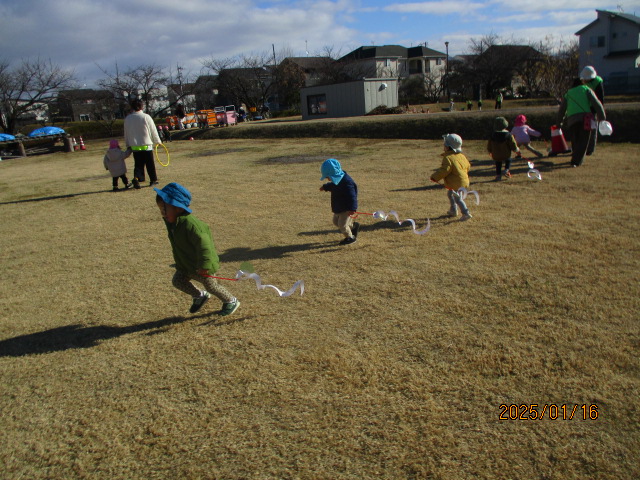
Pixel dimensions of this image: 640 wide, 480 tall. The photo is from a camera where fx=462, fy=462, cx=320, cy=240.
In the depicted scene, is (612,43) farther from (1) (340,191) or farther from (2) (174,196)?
(2) (174,196)

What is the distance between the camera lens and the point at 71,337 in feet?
12.5

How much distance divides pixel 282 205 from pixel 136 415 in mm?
5345

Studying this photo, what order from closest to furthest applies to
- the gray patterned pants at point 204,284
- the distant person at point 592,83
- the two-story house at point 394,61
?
1. the gray patterned pants at point 204,284
2. the distant person at point 592,83
3. the two-story house at point 394,61

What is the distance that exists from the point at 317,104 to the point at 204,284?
26.6 metres

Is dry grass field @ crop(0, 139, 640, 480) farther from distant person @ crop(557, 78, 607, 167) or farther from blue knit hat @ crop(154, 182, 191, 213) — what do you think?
distant person @ crop(557, 78, 607, 167)

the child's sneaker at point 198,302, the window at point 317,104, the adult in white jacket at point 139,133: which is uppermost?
the window at point 317,104

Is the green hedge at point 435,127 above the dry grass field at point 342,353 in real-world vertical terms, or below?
above

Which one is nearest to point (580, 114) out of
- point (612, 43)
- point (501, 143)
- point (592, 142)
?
point (592, 142)

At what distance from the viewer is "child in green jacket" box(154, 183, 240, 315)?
12.1 feet

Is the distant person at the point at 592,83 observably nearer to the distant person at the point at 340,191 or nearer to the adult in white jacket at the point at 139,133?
the distant person at the point at 340,191

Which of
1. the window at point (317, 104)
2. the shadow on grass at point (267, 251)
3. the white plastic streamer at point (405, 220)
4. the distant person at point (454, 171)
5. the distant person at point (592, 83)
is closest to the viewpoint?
the shadow on grass at point (267, 251)
